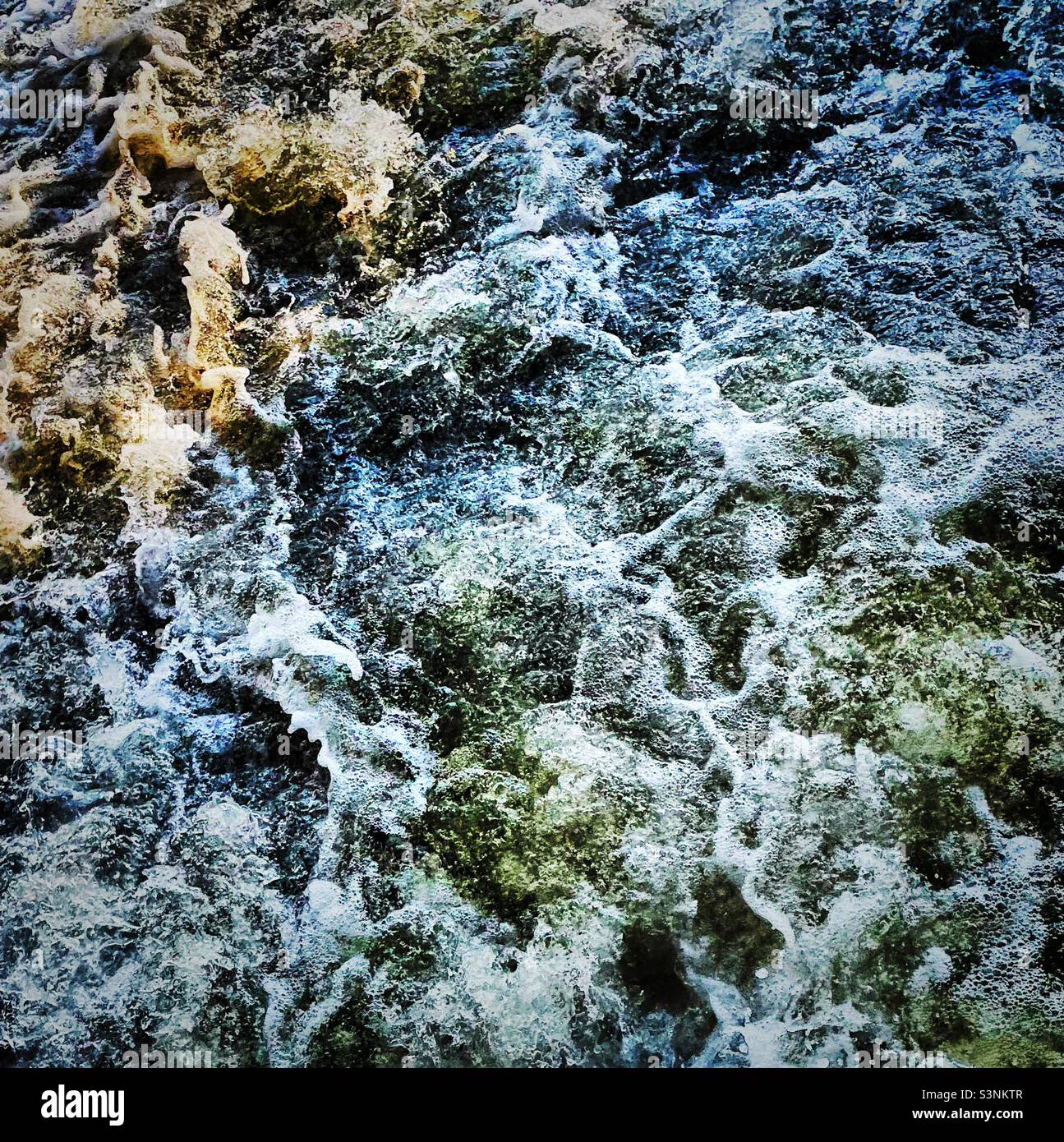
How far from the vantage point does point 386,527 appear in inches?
76.1

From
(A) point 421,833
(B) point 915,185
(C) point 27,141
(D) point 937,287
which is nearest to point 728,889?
(A) point 421,833

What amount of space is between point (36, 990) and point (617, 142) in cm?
204

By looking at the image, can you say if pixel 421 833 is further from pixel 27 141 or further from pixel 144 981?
pixel 27 141

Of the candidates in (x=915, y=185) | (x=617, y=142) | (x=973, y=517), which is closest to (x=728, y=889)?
(x=973, y=517)

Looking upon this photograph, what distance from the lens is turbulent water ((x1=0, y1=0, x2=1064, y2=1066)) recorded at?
1620mm

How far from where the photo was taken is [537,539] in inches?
73.7

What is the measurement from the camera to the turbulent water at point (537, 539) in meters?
1.62

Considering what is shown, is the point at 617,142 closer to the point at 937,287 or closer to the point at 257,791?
the point at 937,287

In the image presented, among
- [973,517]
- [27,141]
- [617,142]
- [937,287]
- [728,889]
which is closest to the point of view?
[728,889]
